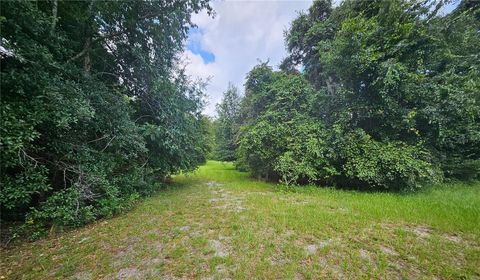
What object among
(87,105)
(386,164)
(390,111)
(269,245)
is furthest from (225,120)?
(269,245)

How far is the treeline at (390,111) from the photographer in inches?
261

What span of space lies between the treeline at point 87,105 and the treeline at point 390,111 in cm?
434

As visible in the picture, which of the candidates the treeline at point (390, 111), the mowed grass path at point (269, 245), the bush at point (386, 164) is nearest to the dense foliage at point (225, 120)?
the treeline at point (390, 111)

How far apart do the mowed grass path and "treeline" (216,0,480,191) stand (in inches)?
84.0

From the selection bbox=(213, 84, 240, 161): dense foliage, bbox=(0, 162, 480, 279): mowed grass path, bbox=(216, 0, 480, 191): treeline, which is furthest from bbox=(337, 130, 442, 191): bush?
bbox=(213, 84, 240, 161): dense foliage

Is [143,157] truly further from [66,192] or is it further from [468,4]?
[468,4]

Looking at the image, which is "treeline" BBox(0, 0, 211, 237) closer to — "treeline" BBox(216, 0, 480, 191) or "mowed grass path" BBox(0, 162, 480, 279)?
"mowed grass path" BBox(0, 162, 480, 279)

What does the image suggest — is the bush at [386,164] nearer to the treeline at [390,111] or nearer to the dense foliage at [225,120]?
the treeline at [390,111]

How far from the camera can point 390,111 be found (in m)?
7.15

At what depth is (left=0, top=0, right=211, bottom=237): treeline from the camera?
10.4 ft

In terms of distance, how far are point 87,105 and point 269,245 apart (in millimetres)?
4537

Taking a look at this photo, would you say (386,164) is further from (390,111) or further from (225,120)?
(225,120)

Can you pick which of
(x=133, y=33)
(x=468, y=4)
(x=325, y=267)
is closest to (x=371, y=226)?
(x=325, y=267)

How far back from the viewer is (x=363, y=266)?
8.50 feet
